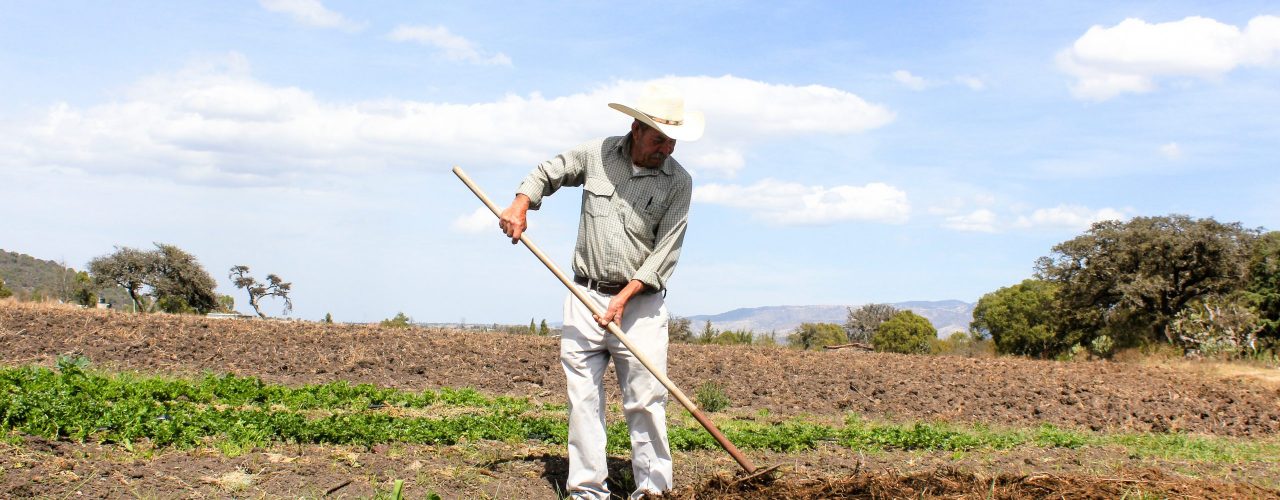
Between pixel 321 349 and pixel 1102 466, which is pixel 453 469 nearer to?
pixel 1102 466

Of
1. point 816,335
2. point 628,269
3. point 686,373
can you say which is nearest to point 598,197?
point 628,269

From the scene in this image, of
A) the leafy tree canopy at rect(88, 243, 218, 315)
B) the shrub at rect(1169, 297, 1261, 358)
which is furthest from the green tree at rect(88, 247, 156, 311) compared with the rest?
the shrub at rect(1169, 297, 1261, 358)

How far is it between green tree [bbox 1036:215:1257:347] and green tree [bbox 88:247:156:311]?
28.9m

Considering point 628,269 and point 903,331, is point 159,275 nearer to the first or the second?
point 903,331

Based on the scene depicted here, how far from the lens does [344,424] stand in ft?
22.1

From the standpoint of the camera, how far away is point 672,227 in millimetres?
5457

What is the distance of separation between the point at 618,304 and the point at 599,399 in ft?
1.94

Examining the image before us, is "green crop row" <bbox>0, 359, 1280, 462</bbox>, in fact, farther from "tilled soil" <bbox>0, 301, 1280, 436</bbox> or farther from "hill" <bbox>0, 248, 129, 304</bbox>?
"hill" <bbox>0, 248, 129, 304</bbox>

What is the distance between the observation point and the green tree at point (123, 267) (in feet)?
114

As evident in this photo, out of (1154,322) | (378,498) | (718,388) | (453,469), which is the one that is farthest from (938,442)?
(1154,322)

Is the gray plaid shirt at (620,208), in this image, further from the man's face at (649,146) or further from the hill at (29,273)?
the hill at (29,273)

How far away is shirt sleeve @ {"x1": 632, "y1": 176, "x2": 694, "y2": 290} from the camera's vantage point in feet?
17.4

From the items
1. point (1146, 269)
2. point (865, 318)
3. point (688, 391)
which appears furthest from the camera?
point (865, 318)

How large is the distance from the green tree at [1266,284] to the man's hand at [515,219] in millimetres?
26962
